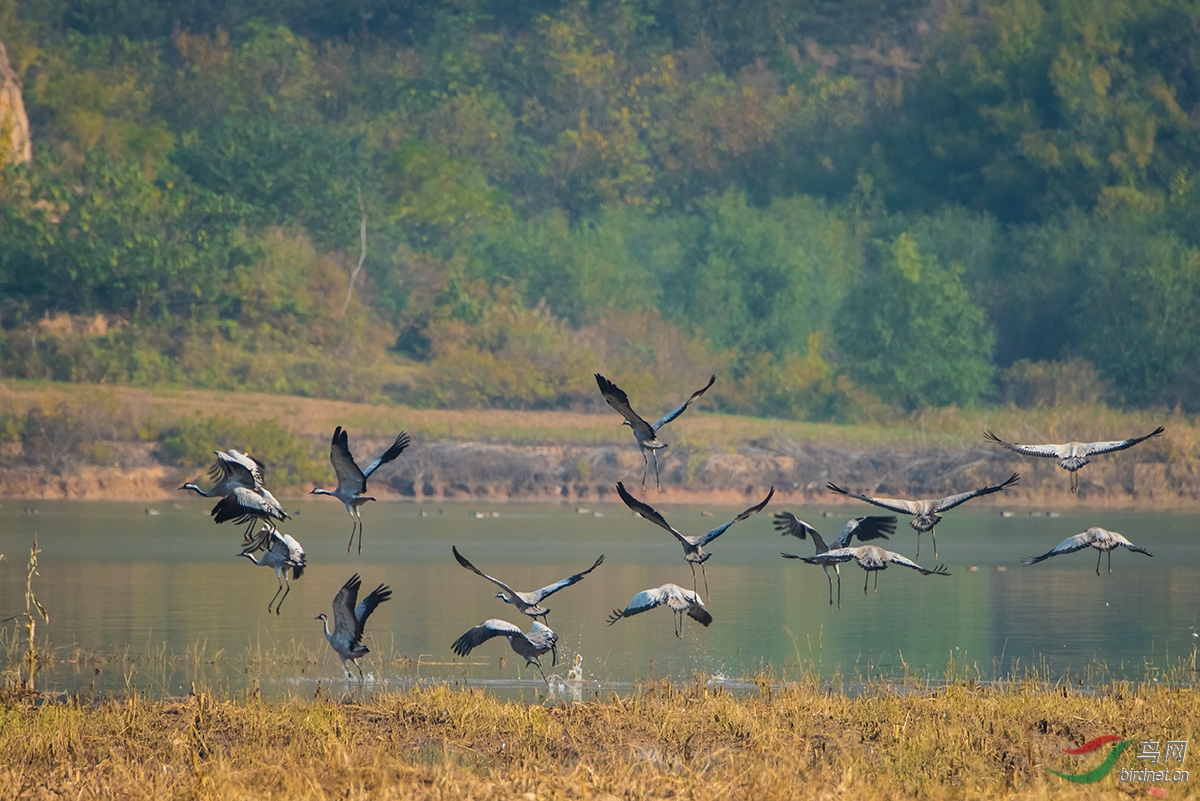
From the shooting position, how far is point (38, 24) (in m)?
80.4

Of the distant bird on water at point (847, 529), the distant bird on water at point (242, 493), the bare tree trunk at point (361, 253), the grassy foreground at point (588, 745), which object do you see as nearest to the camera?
the grassy foreground at point (588, 745)

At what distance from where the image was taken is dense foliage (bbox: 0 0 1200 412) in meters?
55.8

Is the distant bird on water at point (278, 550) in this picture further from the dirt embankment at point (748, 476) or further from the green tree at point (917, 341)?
the green tree at point (917, 341)

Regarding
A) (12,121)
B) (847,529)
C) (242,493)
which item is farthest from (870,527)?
(12,121)

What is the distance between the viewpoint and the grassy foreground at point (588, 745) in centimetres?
1177

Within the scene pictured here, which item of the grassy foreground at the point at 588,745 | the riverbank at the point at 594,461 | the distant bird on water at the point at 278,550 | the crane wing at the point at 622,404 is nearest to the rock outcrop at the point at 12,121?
the riverbank at the point at 594,461

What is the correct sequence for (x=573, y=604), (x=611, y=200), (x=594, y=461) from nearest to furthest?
(x=573, y=604) → (x=594, y=461) → (x=611, y=200)

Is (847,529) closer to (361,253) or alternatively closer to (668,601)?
(668,601)

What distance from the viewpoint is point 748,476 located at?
48.2 meters

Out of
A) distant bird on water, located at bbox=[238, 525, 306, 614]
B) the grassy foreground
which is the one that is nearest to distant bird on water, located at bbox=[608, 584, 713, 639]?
the grassy foreground

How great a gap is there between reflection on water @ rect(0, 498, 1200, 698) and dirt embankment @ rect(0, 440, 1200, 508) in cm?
667

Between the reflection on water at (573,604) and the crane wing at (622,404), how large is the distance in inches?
95.6

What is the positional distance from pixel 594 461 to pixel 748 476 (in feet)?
12.2

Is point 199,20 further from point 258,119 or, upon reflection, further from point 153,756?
point 153,756
